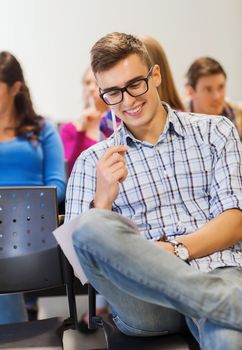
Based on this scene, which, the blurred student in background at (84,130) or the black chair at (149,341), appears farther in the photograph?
the blurred student in background at (84,130)

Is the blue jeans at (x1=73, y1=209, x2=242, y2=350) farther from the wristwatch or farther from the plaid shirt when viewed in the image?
the plaid shirt

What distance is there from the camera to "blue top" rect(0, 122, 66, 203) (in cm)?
204

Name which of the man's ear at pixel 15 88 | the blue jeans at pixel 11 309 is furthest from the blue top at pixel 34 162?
the blue jeans at pixel 11 309

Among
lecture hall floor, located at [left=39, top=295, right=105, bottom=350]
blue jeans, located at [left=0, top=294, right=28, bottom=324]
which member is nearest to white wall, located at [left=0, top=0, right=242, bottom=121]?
lecture hall floor, located at [left=39, top=295, right=105, bottom=350]

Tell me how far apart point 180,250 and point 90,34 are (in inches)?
104

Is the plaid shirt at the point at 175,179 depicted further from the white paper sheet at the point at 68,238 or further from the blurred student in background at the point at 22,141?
the blurred student in background at the point at 22,141

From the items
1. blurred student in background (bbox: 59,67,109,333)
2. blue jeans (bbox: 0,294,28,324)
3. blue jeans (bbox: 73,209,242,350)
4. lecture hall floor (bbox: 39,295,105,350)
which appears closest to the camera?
blue jeans (bbox: 73,209,242,350)

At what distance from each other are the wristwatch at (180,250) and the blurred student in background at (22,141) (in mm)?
708

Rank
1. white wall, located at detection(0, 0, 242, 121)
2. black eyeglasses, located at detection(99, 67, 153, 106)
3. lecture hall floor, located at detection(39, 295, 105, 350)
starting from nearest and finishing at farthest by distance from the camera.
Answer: black eyeglasses, located at detection(99, 67, 153, 106), lecture hall floor, located at detection(39, 295, 105, 350), white wall, located at detection(0, 0, 242, 121)

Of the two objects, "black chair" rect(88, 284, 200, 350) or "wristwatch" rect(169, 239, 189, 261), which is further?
"wristwatch" rect(169, 239, 189, 261)

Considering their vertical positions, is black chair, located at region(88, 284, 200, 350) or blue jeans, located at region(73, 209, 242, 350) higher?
blue jeans, located at region(73, 209, 242, 350)

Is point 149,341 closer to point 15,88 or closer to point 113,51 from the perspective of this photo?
point 113,51

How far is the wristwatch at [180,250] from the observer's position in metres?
1.38

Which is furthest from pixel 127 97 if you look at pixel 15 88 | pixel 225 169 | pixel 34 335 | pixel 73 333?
pixel 73 333
